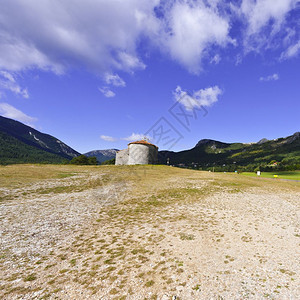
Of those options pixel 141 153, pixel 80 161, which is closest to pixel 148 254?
pixel 141 153

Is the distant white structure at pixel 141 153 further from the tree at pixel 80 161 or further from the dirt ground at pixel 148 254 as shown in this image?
the dirt ground at pixel 148 254

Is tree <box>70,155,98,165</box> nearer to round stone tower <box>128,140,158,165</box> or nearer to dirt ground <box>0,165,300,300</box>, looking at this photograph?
round stone tower <box>128,140,158,165</box>

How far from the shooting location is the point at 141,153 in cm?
7919

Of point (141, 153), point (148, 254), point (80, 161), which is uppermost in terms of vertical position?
point (141, 153)

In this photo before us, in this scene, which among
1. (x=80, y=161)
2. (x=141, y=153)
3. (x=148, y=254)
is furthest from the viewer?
(x=80, y=161)

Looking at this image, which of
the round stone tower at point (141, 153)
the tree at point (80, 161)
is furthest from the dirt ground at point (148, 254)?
the tree at point (80, 161)

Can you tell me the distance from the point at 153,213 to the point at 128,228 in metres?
4.10

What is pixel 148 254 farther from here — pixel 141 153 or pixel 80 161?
pixel 80 161

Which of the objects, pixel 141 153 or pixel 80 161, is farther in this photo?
pixel 80 161

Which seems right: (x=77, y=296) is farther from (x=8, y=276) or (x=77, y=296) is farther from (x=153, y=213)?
(x=153, y=213)

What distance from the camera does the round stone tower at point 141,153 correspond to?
79.1 metres

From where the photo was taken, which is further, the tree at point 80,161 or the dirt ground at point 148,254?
the tree at point 80,161

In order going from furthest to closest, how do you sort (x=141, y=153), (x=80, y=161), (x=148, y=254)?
(x=80, y=161), (x=141, y=153), (x=148, y=254)

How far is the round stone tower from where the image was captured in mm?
79125
